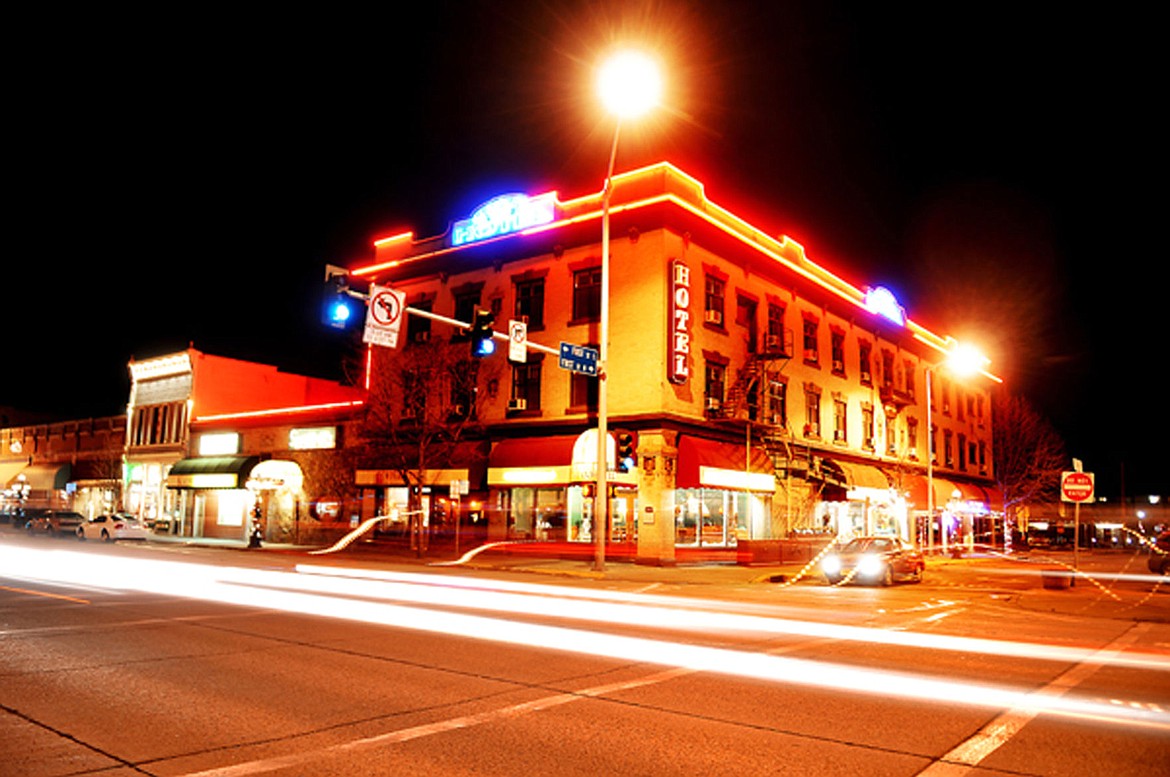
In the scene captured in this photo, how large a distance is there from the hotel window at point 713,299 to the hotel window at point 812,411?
7739mm

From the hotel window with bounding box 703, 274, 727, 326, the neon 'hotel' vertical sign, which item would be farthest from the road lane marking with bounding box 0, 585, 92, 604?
the hotel window with bounding box 703, 274, 727, 326

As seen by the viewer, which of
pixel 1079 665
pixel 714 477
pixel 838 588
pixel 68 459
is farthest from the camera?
pixel 68 459

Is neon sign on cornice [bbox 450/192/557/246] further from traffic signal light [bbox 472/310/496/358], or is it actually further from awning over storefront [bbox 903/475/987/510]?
awning over storefront [bbox 903/475/987/510]

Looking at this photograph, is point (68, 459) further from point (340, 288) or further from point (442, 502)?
point (340, 288)

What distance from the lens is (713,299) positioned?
109 feet

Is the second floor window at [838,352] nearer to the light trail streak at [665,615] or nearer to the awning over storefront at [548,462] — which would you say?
the awning over storefront at [548,462]

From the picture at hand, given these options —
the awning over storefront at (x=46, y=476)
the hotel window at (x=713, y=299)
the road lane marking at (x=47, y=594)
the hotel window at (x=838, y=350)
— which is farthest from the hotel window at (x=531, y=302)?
the awning over storefront at (x=46, y=476)

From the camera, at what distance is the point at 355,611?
46.0ft

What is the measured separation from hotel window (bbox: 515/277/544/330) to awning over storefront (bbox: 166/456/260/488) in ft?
59.9

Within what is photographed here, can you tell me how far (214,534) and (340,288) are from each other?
119 ft

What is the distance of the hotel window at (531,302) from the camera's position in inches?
1356

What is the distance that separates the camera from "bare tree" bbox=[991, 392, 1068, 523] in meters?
61.3

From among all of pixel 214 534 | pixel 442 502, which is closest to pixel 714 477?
pixel 442 502

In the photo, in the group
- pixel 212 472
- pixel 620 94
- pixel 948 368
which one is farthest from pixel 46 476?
pixel 948 368
